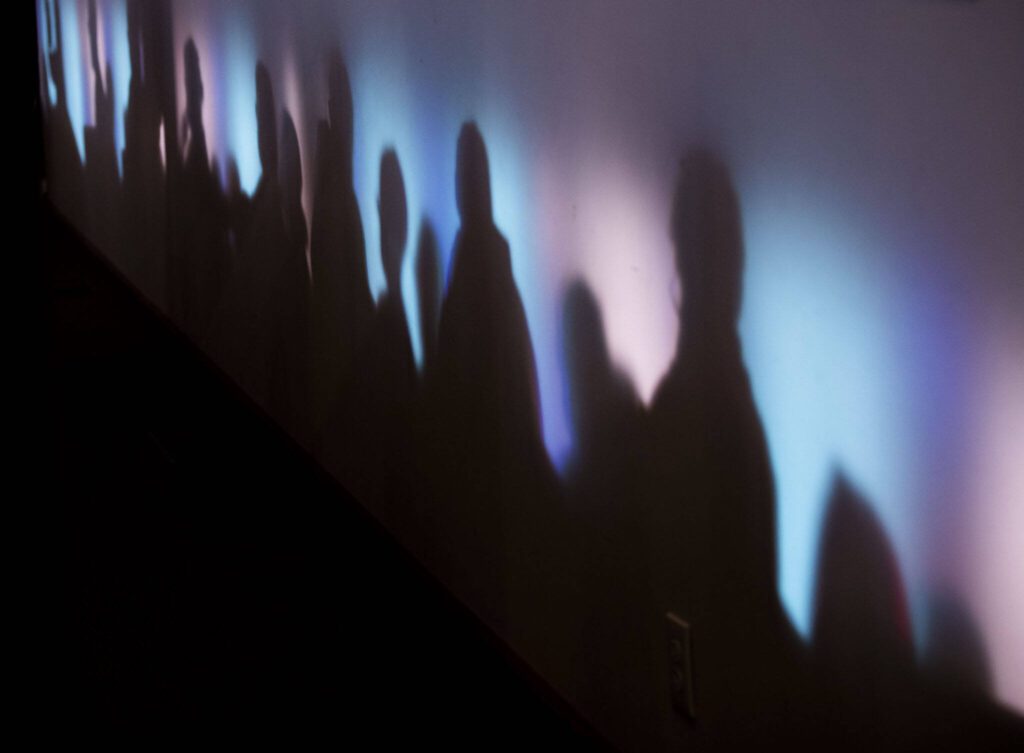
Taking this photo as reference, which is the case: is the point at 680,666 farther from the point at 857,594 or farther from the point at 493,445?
the point at 493,445

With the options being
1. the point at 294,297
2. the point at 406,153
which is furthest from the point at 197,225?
the point at 406,153

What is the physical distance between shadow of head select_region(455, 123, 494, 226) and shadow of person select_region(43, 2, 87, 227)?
210 inches

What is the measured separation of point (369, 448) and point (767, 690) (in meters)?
1.52

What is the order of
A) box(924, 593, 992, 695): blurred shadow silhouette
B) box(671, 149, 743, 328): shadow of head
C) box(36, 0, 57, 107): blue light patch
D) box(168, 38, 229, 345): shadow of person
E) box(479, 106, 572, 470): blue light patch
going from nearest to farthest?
box(924, 593, 992, 695): blurred shadow silhouette < box(671, 149, 743, 328): shadow of head < box(479, 106, 572, 470): blue light patch < box(168, 38, 229, 345): shadow of person < box(36, 0, 57, 107): blue light patch

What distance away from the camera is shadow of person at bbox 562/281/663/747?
175 cm

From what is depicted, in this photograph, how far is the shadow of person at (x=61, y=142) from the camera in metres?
7.05

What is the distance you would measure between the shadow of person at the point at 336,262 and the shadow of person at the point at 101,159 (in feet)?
10.1

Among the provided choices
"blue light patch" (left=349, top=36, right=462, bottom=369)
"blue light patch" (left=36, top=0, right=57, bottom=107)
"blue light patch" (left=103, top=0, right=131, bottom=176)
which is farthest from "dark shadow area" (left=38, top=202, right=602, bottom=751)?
"blue light patch" (left=36, top=0, right=57, bottom=107)

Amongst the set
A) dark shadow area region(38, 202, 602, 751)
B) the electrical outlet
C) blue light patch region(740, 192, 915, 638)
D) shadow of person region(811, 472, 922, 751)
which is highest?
blue light patch region(740, 192, 915, 638)

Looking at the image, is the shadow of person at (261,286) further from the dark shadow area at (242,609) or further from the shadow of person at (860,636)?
the shadow of person at (860,636)

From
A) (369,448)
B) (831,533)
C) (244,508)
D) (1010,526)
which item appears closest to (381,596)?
(369,448)

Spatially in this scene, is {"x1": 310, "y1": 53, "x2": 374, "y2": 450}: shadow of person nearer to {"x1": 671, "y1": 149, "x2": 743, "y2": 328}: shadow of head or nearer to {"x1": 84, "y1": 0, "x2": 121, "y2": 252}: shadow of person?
{"x1": 671, "y1": 149, "x2": 743, "y2": 328}: shadow of head

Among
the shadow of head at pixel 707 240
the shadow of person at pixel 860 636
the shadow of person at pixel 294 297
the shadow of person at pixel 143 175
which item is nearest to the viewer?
the shadow of person at pixel 860 636

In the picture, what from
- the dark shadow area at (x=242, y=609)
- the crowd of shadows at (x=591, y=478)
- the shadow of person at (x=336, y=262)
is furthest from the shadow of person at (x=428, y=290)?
the dark shadow area at (x=242, y=609)
